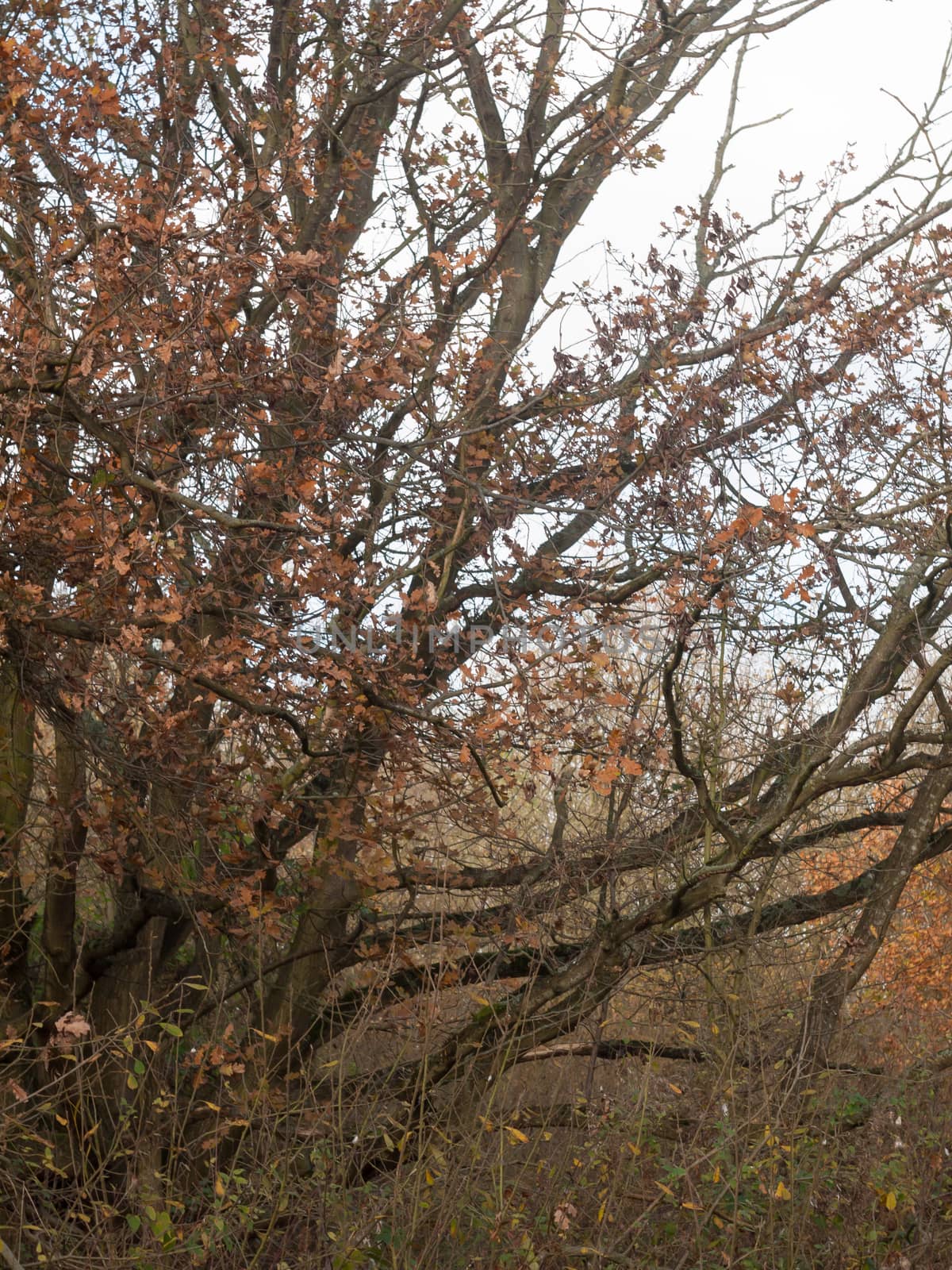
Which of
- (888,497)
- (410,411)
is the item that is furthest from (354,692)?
(888,497)

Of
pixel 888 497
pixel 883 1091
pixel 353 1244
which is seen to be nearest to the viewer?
pixel 353 1244

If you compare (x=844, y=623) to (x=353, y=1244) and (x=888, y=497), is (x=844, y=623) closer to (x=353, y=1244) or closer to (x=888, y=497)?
(x=888, y=497)

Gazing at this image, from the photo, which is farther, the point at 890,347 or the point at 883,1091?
the point at 890,347

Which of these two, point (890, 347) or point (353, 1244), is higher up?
point (890, 347)

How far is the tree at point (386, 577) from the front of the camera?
18.1 feet

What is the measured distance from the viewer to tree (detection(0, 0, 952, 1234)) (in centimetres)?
553

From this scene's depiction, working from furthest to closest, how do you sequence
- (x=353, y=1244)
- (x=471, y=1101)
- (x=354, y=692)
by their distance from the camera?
(x=354, y=692) < (x=471, y=1101) < (x=353, y=1244)

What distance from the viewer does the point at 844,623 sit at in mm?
7344

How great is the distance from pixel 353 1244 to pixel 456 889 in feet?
10.5

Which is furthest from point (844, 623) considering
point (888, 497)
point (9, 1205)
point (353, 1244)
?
point (9, 1205)

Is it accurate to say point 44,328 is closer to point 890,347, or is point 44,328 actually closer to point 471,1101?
point 471,1101

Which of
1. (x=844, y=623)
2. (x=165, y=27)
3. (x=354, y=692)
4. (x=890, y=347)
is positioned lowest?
(x=354, y=692)

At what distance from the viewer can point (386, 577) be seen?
709 centimetres

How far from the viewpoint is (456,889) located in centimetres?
789
